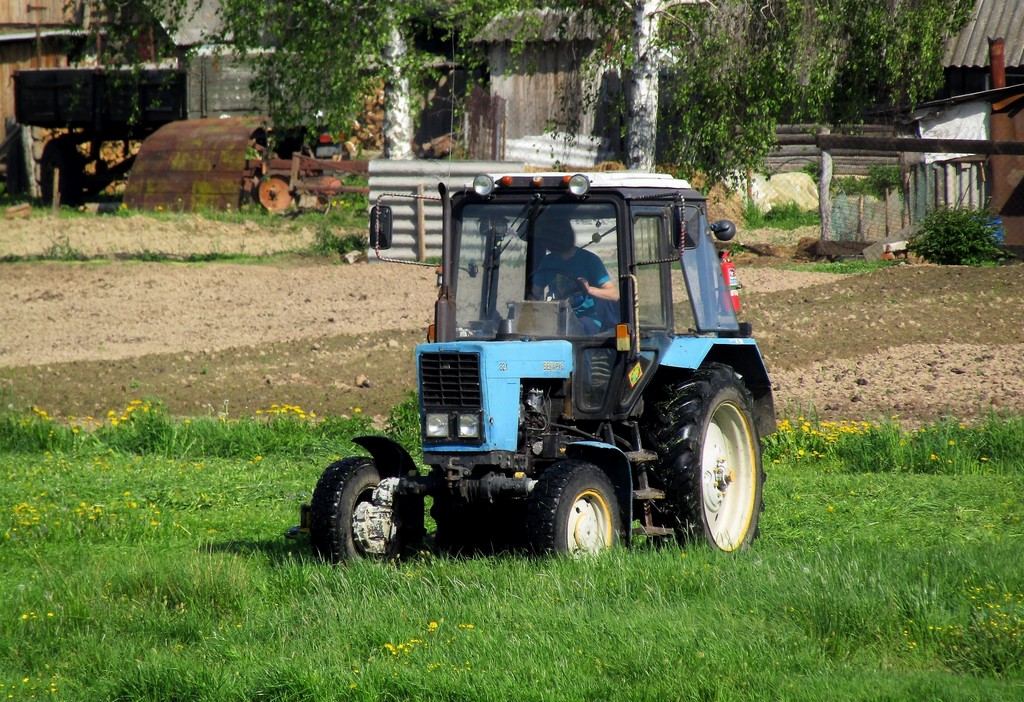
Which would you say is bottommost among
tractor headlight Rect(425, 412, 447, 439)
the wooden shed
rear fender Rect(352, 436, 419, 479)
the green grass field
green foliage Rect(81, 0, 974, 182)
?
the green grass field

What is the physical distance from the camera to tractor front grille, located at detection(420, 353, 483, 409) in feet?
22.2

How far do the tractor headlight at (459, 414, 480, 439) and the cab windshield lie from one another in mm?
653

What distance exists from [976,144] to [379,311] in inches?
333

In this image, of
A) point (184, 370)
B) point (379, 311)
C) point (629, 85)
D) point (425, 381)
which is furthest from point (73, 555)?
point (629, 85)

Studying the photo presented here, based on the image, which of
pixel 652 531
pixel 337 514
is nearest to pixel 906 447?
pixel 652 531

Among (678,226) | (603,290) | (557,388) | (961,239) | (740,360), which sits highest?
(961,239)

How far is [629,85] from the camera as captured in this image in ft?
54.7

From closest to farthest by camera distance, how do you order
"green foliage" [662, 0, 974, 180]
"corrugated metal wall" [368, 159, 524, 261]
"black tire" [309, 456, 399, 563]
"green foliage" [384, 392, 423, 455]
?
1. "black tire" [309, 456, 399, 563]
2. "green foliage" [384, 392, 423, 455]
3. "green foliage" [662, 0, 974, 180]
4. "corrugated metal wall" [368, 159, 524, 261]

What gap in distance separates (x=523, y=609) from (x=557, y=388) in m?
1.76

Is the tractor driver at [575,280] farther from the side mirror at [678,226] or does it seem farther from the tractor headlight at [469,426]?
the tractor headlight at [469,426]

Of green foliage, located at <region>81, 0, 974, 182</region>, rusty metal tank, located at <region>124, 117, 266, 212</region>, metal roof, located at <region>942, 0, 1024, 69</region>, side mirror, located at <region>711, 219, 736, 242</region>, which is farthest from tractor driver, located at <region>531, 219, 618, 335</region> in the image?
metal roof, located at <region>942, 0, 1024, 69</region>

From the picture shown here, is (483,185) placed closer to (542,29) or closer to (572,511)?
(572,511)

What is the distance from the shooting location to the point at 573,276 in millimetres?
7258

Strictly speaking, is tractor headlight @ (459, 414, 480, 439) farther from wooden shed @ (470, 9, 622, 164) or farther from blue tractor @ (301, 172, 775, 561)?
wooden shed @ (470, 9, 622, 164)
